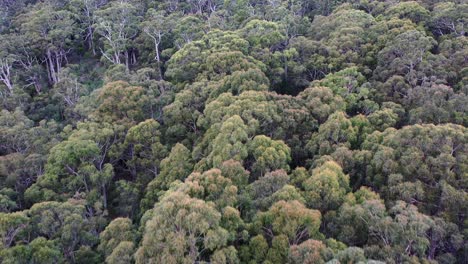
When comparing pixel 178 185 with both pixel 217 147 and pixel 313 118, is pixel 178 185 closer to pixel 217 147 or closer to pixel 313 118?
pixel 217 147

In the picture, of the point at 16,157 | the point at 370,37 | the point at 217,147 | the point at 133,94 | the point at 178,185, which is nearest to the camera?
the point at 178,185

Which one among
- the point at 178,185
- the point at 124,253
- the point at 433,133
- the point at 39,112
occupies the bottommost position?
the point at 39,112

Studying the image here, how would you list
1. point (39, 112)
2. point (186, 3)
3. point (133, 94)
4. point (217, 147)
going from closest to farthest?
point (217, 147) < point (133, 94) < point (39, 112) < point (186, 3)

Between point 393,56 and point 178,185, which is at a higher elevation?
point 393,56

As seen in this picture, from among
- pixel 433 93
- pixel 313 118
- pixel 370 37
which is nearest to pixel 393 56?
pixel 370 37

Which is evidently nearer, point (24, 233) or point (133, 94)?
point (24, 233)

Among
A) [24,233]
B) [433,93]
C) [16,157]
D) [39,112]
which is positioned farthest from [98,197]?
[433,93]

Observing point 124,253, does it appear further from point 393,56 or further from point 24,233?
point 393,56
